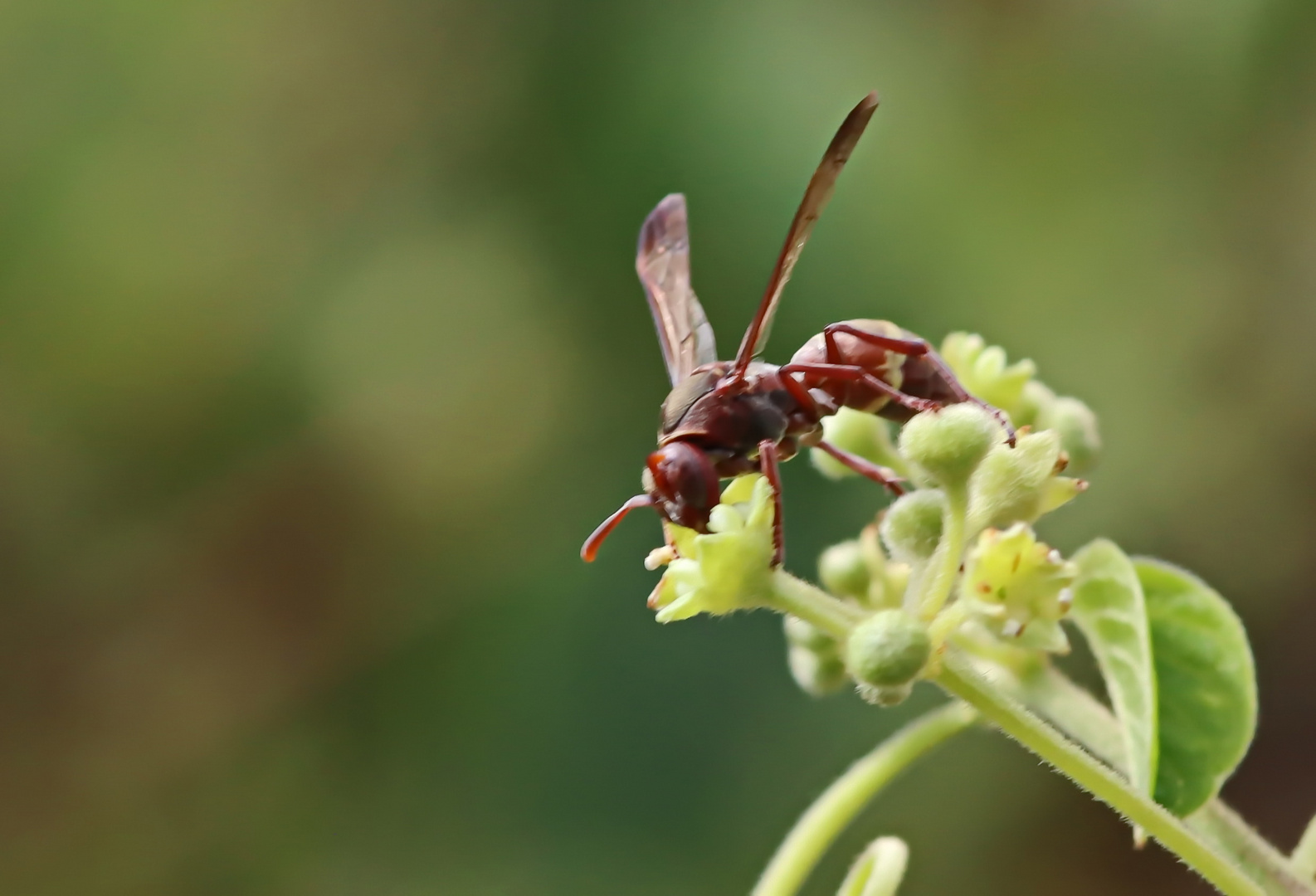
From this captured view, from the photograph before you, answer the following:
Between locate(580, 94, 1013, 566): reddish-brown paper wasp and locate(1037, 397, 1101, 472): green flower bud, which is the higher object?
locate(580, 94, 1013, 566): reddish-brown paper wasp

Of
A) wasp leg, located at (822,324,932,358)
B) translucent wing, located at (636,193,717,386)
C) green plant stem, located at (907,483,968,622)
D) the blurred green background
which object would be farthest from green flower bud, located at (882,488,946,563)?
the blurred green background

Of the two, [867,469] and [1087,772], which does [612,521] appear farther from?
[1087,772]

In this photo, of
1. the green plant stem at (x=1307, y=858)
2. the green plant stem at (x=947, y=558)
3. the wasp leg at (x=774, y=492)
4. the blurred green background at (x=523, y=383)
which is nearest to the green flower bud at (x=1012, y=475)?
the green plant stem at (x=947, y=558)

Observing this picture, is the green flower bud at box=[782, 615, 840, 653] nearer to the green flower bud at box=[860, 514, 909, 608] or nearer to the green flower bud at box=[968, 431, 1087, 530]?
the green flower bud at box=[860, 514, 909, 608]

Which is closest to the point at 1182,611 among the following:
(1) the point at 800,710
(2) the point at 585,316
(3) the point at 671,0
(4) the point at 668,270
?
(4) the point at 668,270

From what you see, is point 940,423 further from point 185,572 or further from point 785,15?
point 185,572

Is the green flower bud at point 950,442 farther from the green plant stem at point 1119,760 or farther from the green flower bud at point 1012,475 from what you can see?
the green plant stem at point 1119,760
